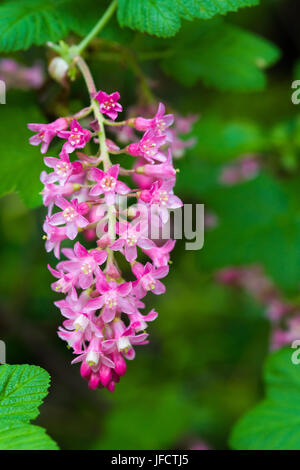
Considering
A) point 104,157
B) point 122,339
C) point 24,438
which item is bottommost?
point 24,438

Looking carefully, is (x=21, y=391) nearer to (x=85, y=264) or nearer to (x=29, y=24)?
(x=85, y=264)

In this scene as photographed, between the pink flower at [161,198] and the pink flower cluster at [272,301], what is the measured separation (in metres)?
1.28

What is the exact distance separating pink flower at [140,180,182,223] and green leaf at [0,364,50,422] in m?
0.58

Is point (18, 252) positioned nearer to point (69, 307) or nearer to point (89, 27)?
point (89, 27)

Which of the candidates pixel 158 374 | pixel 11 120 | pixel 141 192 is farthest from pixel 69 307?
pixel 158 374

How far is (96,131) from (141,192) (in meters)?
0.24

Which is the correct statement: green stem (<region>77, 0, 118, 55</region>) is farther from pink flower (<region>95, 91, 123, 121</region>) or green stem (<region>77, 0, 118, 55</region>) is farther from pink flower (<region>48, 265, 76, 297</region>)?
pink flower (<region>48, 265, 76, 297</region>)

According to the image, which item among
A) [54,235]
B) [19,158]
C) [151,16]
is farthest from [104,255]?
[151,16]

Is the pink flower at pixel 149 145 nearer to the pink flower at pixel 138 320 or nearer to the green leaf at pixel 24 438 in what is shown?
the pink flower at pixel 138 320

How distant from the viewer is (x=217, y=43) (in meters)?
2.43

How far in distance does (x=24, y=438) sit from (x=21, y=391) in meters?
0.19

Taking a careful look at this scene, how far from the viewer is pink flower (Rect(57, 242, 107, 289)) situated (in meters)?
1.40

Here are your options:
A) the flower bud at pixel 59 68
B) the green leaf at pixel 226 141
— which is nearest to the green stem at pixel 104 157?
the flower bud at pixel 59 68

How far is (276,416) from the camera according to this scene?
6.97 feet
